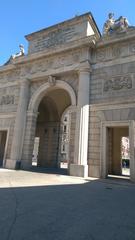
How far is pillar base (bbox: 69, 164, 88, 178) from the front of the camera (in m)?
11.5

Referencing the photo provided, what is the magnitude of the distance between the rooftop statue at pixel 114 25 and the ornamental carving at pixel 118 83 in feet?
12.1

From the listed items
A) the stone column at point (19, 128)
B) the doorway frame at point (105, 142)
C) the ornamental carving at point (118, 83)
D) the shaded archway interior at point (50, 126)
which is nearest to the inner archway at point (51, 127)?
the shaded archway interior at point (50, 126)

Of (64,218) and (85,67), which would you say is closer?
(64,218)

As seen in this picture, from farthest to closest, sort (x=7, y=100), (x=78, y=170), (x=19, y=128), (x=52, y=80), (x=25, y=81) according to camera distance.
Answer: (x=7, y=100)
(x=25, y=81)
(x=19, y=128)
(x=52, y=80)
(x=78, y=170)

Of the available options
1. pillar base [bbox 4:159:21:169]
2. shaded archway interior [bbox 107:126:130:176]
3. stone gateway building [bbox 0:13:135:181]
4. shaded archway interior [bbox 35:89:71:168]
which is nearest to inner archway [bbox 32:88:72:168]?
shaded archway interior [bbox 35:89:71:168]

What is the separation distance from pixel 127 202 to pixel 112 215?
1604mm

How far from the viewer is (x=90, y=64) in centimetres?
1362

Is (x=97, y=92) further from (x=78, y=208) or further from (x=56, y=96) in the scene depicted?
(x=78, y=208)

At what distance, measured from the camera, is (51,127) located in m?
21.0

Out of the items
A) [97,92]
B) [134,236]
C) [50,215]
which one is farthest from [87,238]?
[97,92]

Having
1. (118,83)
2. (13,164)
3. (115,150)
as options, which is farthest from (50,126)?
(118,83)

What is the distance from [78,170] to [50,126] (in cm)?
1015

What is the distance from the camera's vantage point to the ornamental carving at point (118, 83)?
1192 centimetres

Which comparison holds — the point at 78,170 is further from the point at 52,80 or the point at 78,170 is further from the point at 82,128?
the point at 52,80
